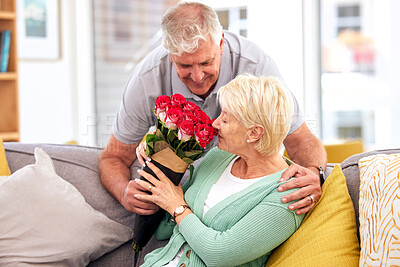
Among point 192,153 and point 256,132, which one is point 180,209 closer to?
point 192,153

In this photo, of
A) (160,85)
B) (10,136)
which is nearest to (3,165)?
(160,85)

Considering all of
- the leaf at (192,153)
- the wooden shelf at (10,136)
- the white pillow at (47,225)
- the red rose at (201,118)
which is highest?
the red rose at (201,118)

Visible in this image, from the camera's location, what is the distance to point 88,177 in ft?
6.56

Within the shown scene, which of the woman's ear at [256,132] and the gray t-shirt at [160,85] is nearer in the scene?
the woman's ear at [256,132]

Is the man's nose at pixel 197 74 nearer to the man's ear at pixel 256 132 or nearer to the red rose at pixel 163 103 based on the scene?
the red rose at pixel 163 103

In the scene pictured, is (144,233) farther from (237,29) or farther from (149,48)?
(149,48)

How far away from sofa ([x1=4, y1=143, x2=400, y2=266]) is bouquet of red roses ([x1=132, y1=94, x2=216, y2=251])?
0.22 metres

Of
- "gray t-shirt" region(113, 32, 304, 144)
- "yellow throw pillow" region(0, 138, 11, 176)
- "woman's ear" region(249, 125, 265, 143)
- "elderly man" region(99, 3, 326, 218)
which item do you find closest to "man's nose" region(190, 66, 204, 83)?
"elderly man" region(99, 3, 326, 218)

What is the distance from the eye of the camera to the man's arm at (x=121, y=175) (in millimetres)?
1729

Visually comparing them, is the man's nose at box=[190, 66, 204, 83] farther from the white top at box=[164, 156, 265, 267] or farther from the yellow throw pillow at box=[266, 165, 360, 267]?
the yellow throw pillow at box=[266, 165, 360, 267]

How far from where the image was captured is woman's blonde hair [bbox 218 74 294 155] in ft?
4.90

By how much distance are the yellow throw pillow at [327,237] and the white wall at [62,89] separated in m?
3.13

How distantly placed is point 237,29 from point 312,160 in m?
2.27

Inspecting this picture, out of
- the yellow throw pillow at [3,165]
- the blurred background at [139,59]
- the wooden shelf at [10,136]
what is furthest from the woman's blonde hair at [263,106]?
the wooden shelf at [10,136]
